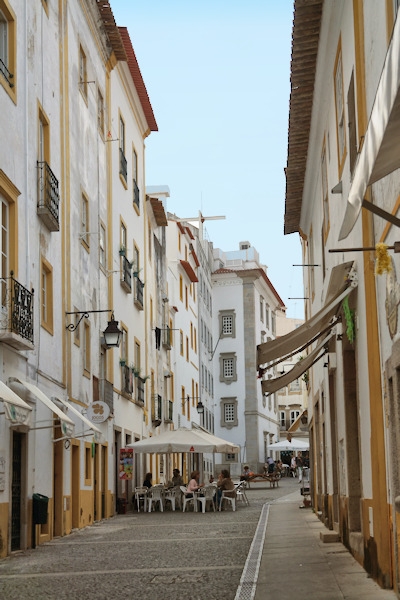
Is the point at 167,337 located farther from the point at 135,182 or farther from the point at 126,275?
the point at 126,275

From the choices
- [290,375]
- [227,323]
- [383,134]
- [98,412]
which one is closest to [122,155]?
[98,412]

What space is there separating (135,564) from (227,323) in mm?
59310

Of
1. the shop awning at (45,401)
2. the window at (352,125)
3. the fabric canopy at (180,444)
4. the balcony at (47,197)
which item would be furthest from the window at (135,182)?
the window at (352,125)

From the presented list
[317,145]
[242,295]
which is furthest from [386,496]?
[242,295]

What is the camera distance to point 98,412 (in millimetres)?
22109

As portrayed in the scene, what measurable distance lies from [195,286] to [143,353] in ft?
75.8

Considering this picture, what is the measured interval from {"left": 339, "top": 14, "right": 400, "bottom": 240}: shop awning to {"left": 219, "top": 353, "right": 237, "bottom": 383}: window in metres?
66.2

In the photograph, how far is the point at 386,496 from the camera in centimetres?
943

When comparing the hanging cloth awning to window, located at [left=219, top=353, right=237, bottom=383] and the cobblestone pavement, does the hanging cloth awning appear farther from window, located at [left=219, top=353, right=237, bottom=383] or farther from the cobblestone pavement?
window, located at [left=219, top=353, right=237, bottom=383]

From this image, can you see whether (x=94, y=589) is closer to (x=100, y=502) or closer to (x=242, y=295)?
(x=100, y=502)

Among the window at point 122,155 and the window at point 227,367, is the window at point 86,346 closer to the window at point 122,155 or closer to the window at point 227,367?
the window at point 122,155

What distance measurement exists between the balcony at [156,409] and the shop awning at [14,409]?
2353 cm

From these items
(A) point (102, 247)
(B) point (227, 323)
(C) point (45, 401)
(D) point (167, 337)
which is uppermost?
(B) point (227, 323)

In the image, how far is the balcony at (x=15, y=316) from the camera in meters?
14.9
